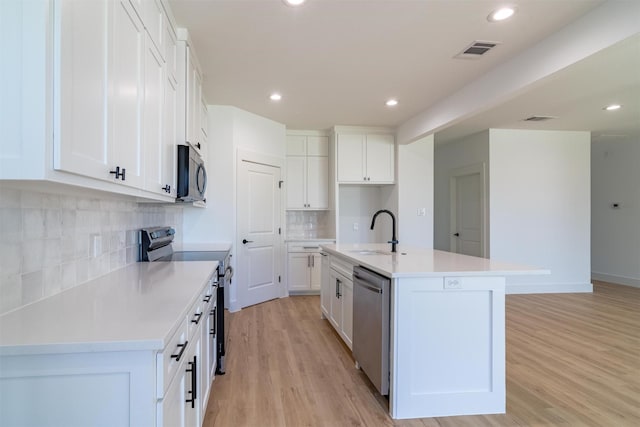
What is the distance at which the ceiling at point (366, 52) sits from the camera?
7.44 feet

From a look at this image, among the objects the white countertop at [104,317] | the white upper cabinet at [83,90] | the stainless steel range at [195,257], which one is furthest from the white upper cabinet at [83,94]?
the stainless steel range at [195,257]

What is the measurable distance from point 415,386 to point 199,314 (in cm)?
135

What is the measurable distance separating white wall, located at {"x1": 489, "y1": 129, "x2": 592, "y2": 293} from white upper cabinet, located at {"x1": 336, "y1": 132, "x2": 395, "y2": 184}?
1553 mm

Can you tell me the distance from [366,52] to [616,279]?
21.2ft

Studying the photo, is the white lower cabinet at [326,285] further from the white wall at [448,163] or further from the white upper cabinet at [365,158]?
the white wall at [448,163]

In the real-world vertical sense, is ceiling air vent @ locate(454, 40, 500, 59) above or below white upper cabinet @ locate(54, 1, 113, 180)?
above

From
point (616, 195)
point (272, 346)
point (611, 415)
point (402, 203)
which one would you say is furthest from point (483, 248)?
point (272, 346)

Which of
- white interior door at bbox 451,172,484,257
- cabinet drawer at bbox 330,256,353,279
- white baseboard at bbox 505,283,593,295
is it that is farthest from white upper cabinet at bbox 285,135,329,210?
white baseboard at bbox 505,283,593,295

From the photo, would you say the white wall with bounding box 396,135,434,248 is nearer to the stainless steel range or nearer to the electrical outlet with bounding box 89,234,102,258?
the stainless steel range

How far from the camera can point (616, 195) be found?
20.4ft

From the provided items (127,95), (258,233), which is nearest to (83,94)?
(127,95)

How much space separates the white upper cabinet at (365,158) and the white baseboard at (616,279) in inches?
181

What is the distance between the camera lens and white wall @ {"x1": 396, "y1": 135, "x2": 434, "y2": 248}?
5172 millimetres

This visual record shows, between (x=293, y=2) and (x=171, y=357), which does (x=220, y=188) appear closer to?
(x=293, y=2)
